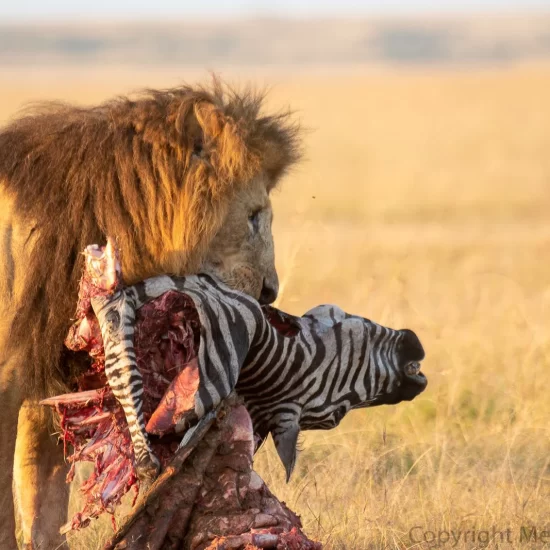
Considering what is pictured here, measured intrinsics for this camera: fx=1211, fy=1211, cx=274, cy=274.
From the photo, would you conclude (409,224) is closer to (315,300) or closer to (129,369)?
(315,300)

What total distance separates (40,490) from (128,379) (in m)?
1.45

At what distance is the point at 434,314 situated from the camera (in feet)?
29.8

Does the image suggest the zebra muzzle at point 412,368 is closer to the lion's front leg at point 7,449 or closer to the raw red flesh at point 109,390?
the raw red flesh at point 109,390

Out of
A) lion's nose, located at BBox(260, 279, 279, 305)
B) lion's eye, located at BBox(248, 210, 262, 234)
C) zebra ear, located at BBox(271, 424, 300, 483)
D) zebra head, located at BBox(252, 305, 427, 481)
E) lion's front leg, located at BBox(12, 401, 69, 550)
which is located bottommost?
lion's front leg, located at BBox(12, 401, 69, 550)

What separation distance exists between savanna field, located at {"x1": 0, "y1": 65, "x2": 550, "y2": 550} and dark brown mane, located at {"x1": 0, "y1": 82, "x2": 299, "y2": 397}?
2.20 feet

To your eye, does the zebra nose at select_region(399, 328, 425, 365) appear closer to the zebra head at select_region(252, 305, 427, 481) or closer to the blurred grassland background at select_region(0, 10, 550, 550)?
the zebra head at select_region(252, 305, 427, 481)

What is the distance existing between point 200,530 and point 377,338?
3.11 ft

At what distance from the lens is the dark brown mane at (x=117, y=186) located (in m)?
4.01

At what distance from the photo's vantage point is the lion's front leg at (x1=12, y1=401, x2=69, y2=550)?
15.6 ft

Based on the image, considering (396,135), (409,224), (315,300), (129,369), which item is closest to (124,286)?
(129,369)

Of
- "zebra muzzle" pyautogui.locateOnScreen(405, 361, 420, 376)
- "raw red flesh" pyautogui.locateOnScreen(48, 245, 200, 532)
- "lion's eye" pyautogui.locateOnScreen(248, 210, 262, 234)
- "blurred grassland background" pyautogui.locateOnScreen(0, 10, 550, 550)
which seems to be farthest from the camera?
"blurred grassland background" pyautogui.locateOnScreen(0, 10, 550, 550)

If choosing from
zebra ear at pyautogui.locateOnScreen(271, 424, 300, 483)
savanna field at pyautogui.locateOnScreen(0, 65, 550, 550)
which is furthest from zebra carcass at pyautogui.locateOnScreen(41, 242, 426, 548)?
savanna field at pyautogui.locateOnScreen(0, 65, 550, 550)

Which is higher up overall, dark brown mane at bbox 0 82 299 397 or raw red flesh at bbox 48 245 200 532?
dark brown mane at bbox 0 82 299 397

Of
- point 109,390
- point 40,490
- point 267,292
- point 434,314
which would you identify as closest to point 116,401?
point 109,390
